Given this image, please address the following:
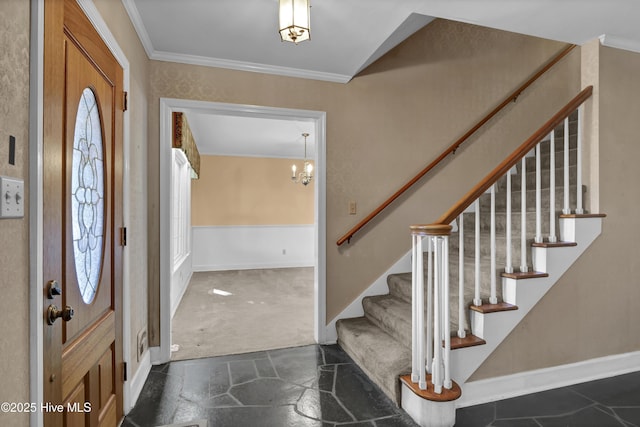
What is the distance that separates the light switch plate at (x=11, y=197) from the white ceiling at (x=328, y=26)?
1.56 meters

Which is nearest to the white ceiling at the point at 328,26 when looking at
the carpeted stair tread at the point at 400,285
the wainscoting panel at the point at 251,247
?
the carpeted stair tread at the point at 400,285

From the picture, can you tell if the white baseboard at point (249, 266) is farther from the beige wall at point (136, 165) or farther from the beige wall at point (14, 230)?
the beige wall at point (14, 230)

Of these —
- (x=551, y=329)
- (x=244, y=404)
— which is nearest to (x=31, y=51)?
(x=244, y=404)

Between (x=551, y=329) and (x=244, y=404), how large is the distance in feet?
6.97

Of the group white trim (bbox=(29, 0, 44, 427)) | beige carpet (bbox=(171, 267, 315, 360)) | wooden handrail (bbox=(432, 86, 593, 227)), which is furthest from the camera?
beige carpet (bbox=(171, 267, 315, 360))

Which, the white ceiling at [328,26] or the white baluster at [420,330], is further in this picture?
the white ceiling at [328,26]

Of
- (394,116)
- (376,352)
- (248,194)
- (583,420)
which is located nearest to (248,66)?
(394,116)

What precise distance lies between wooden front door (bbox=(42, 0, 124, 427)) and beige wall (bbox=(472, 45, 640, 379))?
252cm

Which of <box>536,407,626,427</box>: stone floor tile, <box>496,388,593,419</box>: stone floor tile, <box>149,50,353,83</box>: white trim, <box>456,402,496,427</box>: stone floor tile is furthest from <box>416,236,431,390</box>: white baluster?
<box>149,50,353,83</box>: white trim

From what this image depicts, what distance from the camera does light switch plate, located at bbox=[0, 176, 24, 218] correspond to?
2.79 ft

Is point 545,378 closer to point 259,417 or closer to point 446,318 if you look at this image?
point 446,318

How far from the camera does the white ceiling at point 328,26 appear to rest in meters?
2.02

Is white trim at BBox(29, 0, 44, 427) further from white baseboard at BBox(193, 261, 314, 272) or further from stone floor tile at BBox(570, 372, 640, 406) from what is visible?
white baseboard at BBox(193, 261, 314, 272)

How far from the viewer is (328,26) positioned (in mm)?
2240
